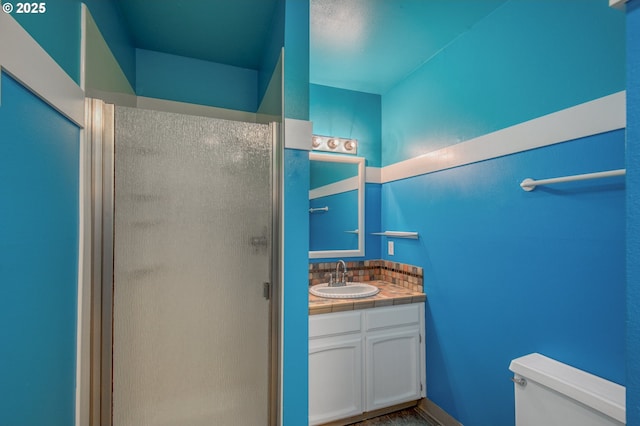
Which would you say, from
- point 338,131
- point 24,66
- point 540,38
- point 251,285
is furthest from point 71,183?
point 540,38

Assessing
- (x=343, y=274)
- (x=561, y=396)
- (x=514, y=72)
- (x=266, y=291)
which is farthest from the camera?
(x=343, y=274)

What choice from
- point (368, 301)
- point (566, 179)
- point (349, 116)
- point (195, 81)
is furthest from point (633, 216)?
point (195, 81)

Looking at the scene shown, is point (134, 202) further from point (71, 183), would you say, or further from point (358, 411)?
point (358, 411)

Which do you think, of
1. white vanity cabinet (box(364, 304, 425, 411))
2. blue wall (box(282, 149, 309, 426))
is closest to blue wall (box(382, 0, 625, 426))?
white vanity cabinet (box(364, 304, 425, 411))

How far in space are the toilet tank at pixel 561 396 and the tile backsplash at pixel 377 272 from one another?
0.93 meters

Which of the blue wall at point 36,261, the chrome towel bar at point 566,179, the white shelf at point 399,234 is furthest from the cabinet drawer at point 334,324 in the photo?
the chrome towel bar at point 566,179

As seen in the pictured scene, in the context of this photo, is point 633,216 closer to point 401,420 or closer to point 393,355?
point 393,355

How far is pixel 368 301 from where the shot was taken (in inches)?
76.7

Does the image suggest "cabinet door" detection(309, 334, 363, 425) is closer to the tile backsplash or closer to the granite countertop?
the granite countertop

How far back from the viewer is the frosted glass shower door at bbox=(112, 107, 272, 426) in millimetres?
1262

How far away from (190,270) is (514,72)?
207 cm

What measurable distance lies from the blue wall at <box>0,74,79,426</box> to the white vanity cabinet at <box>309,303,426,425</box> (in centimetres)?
121

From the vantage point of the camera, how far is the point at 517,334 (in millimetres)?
1519

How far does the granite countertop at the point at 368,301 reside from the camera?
182 centimetres
